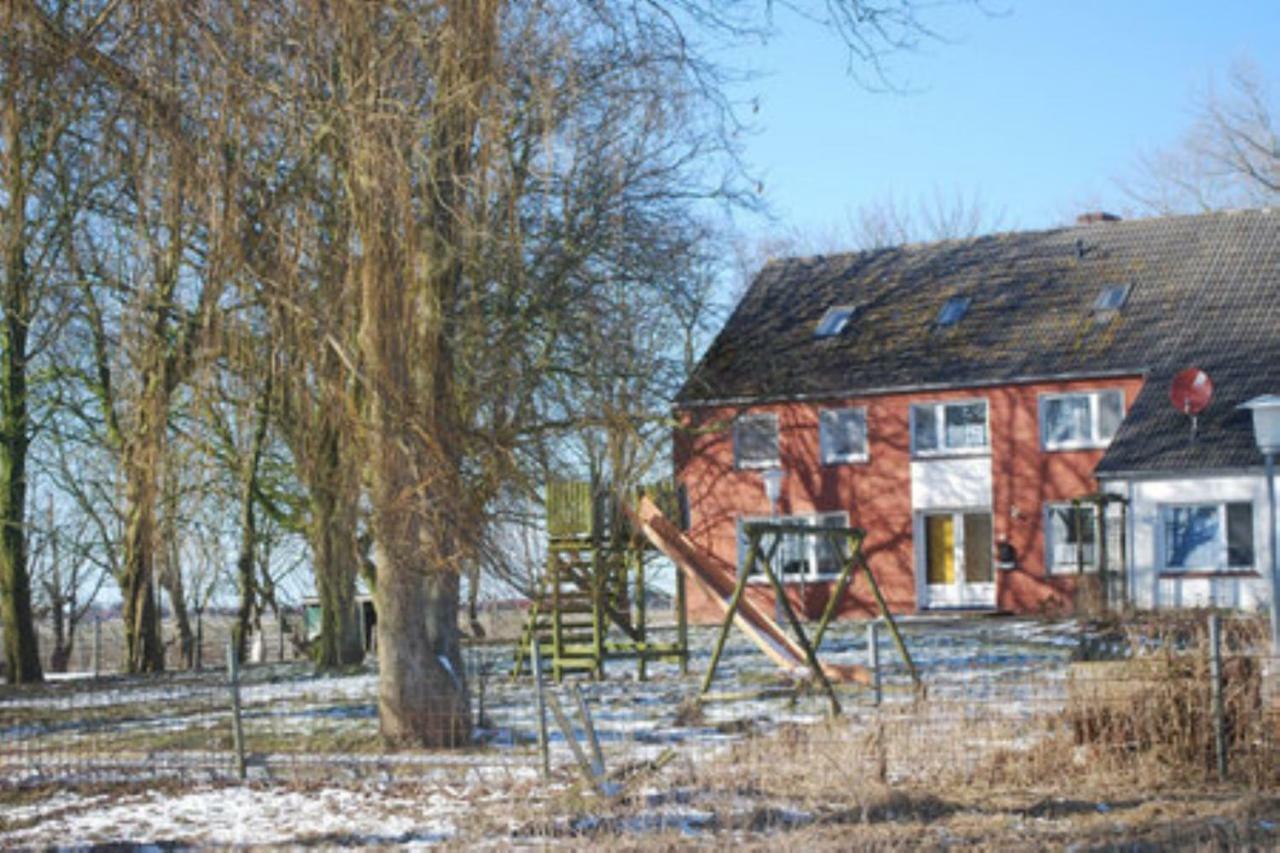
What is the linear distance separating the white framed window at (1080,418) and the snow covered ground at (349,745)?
10.0 metres

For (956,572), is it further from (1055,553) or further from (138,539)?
(138,539)

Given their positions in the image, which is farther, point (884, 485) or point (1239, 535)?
point (884, 485)

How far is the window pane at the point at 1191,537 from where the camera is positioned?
2912cm

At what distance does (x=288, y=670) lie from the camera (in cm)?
2498

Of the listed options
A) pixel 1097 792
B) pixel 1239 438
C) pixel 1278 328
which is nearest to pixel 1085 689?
pixel 1097 792

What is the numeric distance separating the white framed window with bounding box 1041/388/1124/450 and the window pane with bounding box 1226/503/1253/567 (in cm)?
316

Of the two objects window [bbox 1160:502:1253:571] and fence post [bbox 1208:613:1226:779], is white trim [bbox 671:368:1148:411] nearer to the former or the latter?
window [bbox 1160:502:1253:571]

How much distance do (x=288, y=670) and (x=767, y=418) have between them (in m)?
13.4

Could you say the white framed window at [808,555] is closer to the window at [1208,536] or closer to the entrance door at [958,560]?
the entrance door at [958,560]

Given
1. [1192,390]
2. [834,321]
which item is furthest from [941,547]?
[1192,390]

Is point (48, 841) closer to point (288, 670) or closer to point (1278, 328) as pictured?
point (288, 670)

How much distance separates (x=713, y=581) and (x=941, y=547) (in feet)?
47.5

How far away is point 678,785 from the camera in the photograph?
10.2 m

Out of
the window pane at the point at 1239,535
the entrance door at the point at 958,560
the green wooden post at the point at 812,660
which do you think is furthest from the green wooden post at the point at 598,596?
the entrance door at the point at 958,560
